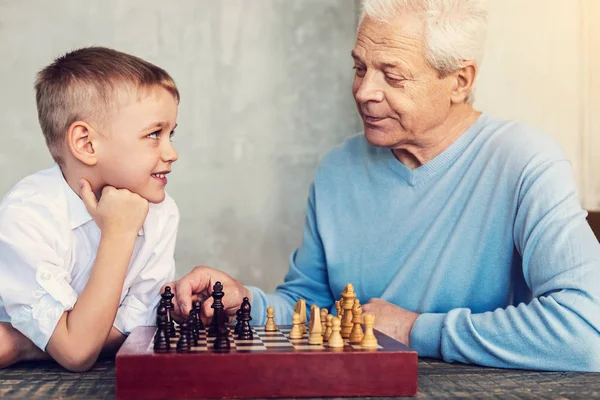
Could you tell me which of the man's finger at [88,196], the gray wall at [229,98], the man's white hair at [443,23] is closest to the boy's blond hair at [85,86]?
the man's finger at [88,196]

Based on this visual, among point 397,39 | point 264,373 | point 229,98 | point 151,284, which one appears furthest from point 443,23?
point 229,98

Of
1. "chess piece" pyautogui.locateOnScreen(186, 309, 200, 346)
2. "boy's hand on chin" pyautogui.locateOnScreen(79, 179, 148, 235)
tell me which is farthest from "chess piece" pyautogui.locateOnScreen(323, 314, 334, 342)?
"boy's hand on chin" pyautogui.locateOnScreen(79, 179, 148, 235)

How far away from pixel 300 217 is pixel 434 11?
1.80m

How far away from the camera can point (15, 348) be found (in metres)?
1.72

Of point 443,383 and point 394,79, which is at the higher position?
point 394,79

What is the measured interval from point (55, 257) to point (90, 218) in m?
0.17

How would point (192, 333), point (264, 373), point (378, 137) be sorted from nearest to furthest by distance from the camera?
point (264, 373) → point (192, 333) → point (378, 137)

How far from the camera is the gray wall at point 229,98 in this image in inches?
141

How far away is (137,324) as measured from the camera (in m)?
1.93

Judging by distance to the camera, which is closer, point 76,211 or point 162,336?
point 162,336

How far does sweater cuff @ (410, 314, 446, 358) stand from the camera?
186 centimetres

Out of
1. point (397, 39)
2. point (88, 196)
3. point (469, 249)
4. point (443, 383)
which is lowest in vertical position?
point (443, 383)

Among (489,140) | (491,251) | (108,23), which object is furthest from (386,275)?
(108,23)

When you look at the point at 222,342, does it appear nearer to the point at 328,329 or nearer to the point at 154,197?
the point at 328,329
